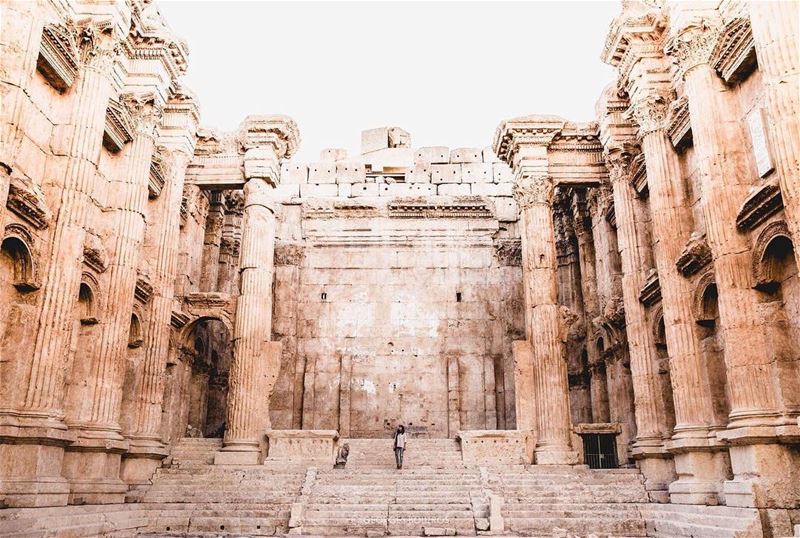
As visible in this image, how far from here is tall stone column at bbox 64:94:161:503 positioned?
13352mm

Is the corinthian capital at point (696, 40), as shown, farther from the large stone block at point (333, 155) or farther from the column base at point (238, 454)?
the large stone block at point (333, 155)

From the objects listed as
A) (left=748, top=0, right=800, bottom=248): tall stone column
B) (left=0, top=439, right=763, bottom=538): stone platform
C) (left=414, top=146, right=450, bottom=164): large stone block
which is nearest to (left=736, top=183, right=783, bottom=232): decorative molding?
(left=748, top=0, right=800, bottom=248): tall stone column

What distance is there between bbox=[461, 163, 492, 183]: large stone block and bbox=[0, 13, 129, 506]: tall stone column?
15750mm

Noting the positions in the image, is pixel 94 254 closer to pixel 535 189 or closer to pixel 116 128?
pixel 116 128

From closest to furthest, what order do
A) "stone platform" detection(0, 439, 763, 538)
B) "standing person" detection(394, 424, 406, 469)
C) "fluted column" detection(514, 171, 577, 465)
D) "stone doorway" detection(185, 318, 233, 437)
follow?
1. "stone platform" detection(0, 439, 763, 538)
2. "standing person" detection(394, 424, 406, 469)
3. "fluted column" detection(514, 171, 577, 465)
4. "stone doorway" detection(185, 318, 233, 437)

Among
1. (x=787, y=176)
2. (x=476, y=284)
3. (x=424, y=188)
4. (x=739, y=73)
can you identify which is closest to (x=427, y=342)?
(x=476, y=284)

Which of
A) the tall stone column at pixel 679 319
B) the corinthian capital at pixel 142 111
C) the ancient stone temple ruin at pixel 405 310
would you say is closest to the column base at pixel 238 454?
the ancient stone temple ruin at pixel 405 310

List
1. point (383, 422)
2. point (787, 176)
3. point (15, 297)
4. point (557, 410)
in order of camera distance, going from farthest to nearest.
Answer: point (383, 422) < point (557, 410) < point (15, 297) < point (787, 176)

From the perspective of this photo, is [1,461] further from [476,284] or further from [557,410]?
[476,284]

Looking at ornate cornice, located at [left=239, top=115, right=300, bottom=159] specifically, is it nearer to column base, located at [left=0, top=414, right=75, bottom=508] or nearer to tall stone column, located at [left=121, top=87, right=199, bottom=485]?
tall stone column, located at [left=121, top=87, right=199, bottom=485]

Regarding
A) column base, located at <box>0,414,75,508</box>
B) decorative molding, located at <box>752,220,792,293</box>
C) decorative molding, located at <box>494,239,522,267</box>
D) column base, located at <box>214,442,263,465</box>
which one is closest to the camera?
column base, located at <box>0,414,75,508</box>

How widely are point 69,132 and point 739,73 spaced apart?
13.3m

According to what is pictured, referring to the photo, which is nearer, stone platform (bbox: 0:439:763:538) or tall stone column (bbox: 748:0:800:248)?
tall stone column (bbox: 748:0:800:248)

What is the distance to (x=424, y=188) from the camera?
1078 inches
